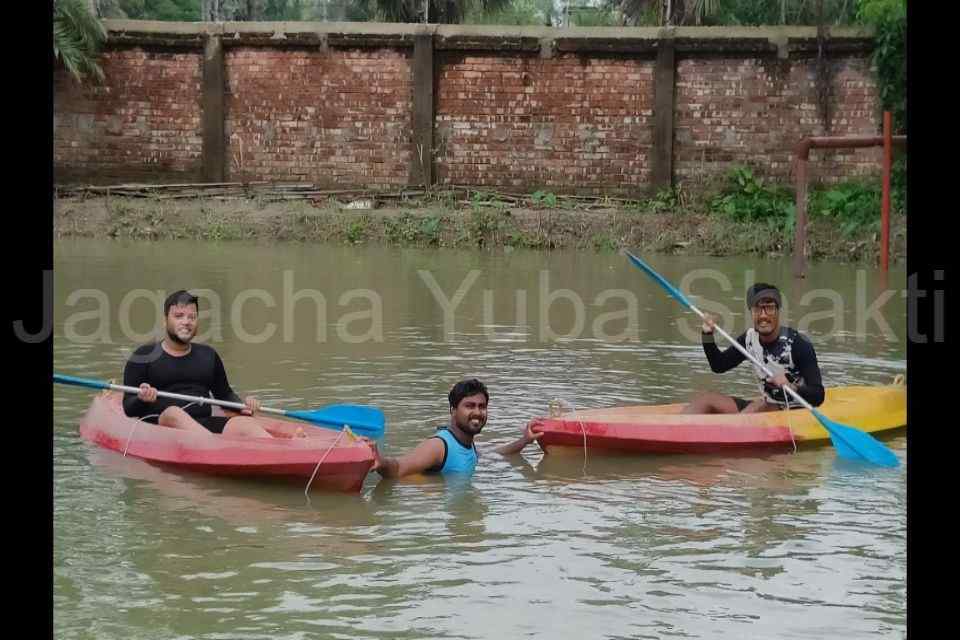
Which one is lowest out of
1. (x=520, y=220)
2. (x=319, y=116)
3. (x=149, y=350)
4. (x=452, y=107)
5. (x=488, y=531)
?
(x=488, y=531)

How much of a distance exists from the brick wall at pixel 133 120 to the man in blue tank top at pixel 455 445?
14191 millimetres

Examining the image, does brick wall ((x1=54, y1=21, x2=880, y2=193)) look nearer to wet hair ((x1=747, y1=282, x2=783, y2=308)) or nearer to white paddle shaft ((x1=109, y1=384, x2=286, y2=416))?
wet hair ((x1=747, y1=282, x2=783, y2=308))

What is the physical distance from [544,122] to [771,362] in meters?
12.3

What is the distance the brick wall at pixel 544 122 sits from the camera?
20000mm

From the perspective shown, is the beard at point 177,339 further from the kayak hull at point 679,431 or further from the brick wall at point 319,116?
the brick wall at point 319,116

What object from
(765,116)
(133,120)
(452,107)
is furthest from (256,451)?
(133,120)

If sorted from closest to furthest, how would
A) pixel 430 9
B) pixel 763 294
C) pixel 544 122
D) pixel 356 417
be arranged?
pixel 356 417
pixel 763 294
pixel 544 122
pixel 430 9

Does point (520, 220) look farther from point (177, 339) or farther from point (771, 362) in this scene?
point (177, 339)

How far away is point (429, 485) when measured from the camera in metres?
7.15

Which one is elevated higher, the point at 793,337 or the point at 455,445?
the point at 793,337

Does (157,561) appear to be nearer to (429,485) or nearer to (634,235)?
(429,485)

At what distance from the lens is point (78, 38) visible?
2041 cm

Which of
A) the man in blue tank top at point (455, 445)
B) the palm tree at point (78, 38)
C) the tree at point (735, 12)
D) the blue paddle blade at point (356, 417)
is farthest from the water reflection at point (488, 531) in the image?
the tree at point (735, 12)
